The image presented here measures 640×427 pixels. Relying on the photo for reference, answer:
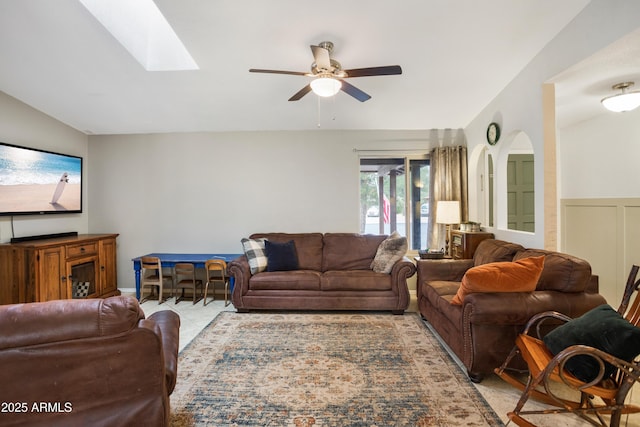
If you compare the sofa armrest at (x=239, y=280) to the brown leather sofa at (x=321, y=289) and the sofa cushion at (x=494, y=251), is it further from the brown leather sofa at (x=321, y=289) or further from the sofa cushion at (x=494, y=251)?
the sofa cushion at (x=494, y=251)

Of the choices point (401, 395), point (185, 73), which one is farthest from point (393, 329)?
point (185, 73)

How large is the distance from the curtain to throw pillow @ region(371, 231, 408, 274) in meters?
1.10

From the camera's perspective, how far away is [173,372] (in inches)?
57.9

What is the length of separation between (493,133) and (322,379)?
11.0ft

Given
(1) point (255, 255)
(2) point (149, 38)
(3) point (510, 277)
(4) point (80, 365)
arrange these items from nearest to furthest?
(4) point (80, 365) → (3) point (510, 277) → (2) point (149, 38) → (1) point (255, 255)

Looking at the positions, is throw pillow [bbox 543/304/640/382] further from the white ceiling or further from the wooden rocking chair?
the white ceiling

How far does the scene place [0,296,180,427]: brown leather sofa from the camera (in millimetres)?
1172

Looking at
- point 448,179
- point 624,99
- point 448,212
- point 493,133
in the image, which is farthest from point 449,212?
point 624,99

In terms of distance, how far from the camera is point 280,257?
401 centimetres

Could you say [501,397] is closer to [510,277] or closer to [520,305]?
[520,305]

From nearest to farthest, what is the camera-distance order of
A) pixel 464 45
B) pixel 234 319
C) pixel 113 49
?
pixel 464 45 → pixel 113 49 → pixel 234 319

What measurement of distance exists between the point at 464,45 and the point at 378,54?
2.55 feet

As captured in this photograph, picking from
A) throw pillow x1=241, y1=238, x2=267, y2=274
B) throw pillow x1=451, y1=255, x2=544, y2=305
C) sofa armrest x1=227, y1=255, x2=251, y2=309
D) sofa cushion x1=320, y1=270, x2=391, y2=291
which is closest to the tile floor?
sofa armrest x1=227, y1=255, x2=251, y2=309

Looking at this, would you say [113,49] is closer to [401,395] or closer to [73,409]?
[73,409]
